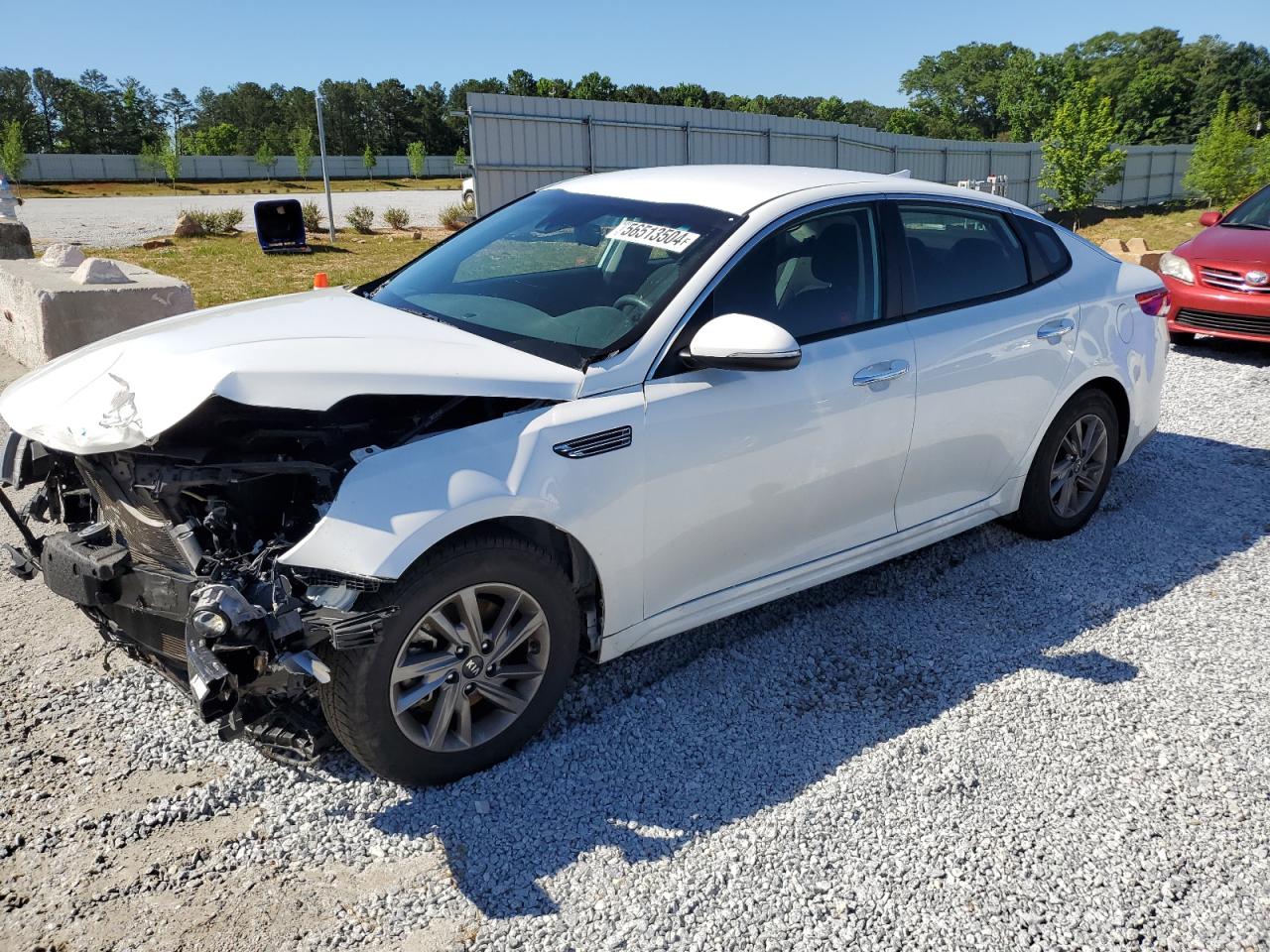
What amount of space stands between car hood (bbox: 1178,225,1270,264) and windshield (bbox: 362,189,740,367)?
7.66m

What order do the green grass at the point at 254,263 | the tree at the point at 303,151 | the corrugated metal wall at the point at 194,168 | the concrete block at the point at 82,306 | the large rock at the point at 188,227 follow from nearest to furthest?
the concrete block at the point at 82,306
the green grass at the point at 254,263
the large rock at the point at 188,227
the corrugated metal wall at the point at 194,168
the tree at the point at 303,151

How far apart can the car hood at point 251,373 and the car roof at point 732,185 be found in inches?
42.4

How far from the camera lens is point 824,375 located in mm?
3727

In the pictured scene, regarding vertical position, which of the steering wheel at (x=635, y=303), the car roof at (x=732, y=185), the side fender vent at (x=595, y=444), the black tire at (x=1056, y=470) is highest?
the car roof at (x=732, y=185)

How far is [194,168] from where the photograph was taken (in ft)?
201

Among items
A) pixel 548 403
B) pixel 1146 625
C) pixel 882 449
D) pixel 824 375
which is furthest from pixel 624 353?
pixel 1146 625

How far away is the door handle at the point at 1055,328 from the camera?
180 inches

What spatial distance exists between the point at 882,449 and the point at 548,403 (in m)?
1.47

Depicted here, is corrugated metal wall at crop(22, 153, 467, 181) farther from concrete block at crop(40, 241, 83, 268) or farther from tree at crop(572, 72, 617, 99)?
concrete block at crop(40, 241, 83, 268)

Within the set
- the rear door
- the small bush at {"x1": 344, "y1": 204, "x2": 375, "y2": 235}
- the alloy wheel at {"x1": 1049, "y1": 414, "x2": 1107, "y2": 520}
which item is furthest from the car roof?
the small bush at {"x1": 344, "y1": 204, "x2": 375, "y2": 235}

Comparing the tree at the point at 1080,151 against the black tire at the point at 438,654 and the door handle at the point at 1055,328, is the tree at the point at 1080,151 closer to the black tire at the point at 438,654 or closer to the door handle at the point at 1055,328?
the door handle at the point at 1055,328

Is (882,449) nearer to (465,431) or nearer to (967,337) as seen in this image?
(967,337)

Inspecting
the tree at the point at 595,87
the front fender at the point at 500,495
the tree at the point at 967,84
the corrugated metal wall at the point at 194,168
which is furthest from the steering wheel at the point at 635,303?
the tree at the point at 967,84

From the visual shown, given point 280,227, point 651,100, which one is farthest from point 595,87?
point 280,227
